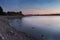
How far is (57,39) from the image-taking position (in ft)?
69.1

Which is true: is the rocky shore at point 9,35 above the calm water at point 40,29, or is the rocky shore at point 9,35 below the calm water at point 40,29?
above

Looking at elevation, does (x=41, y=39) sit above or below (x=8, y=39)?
below

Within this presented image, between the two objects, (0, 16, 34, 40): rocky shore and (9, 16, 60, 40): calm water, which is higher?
(0, 16, 34, 40): rocky shore

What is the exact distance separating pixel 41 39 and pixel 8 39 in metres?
7.29

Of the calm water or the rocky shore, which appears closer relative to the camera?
the rocky shore

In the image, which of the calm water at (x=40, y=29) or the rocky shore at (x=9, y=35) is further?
the calm water at (x=40, y=29)

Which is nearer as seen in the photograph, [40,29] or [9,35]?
[9,35]

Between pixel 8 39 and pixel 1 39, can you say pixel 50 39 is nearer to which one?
pixel 8 39

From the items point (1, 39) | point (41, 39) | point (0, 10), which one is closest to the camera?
point (1, 39)

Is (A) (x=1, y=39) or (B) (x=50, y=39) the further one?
(B) (x=50, y=39)

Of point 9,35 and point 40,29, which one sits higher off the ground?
point 9,35

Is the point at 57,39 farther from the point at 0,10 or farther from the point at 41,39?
the point at 0,10

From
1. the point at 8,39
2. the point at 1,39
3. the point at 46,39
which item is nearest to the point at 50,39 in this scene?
the point at 46,39

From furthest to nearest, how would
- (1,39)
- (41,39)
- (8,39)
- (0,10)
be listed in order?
1. (0,10)
2. (41,39)
3. (8,39)
4. (1,39)
